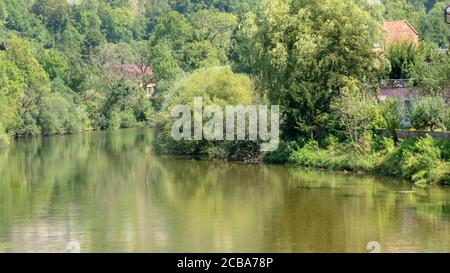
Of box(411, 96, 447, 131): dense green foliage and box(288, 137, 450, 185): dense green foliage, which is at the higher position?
box(411, 96, 447, 131): dense green foliage

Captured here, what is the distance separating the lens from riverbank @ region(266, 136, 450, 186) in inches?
1437

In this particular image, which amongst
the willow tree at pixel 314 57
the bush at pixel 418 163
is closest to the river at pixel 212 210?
the bush at pixel 418 163

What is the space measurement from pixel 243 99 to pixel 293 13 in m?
4.89

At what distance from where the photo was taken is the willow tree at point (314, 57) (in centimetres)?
4484

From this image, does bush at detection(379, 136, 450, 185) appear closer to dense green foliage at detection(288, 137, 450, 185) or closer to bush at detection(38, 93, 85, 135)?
dense green foliage at detection(288, 137, 450, 185)

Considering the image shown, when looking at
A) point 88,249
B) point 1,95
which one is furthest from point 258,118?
point 1,95

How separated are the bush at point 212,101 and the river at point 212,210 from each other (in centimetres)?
129

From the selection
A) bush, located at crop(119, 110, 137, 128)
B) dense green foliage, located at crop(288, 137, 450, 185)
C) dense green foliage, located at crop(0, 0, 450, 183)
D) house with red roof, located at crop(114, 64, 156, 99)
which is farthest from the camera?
house with red roof, located at crop(114, 64, 156, 99)

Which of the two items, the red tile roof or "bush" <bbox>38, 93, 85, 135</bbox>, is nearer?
the red tile roof

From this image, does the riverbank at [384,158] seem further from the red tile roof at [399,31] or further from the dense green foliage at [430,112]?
the red tile roof at [399,31]

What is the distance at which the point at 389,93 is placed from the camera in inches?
1901

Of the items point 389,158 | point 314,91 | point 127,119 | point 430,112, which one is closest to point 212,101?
point 314,91

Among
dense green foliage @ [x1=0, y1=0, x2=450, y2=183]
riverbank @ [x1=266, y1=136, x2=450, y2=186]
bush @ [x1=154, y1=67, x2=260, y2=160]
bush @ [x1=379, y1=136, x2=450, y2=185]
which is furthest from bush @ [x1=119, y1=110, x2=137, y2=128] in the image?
bush @ [x1=379, y1=136, x2=450, y2=185]

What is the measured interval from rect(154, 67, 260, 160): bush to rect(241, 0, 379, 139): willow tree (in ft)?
8.66
